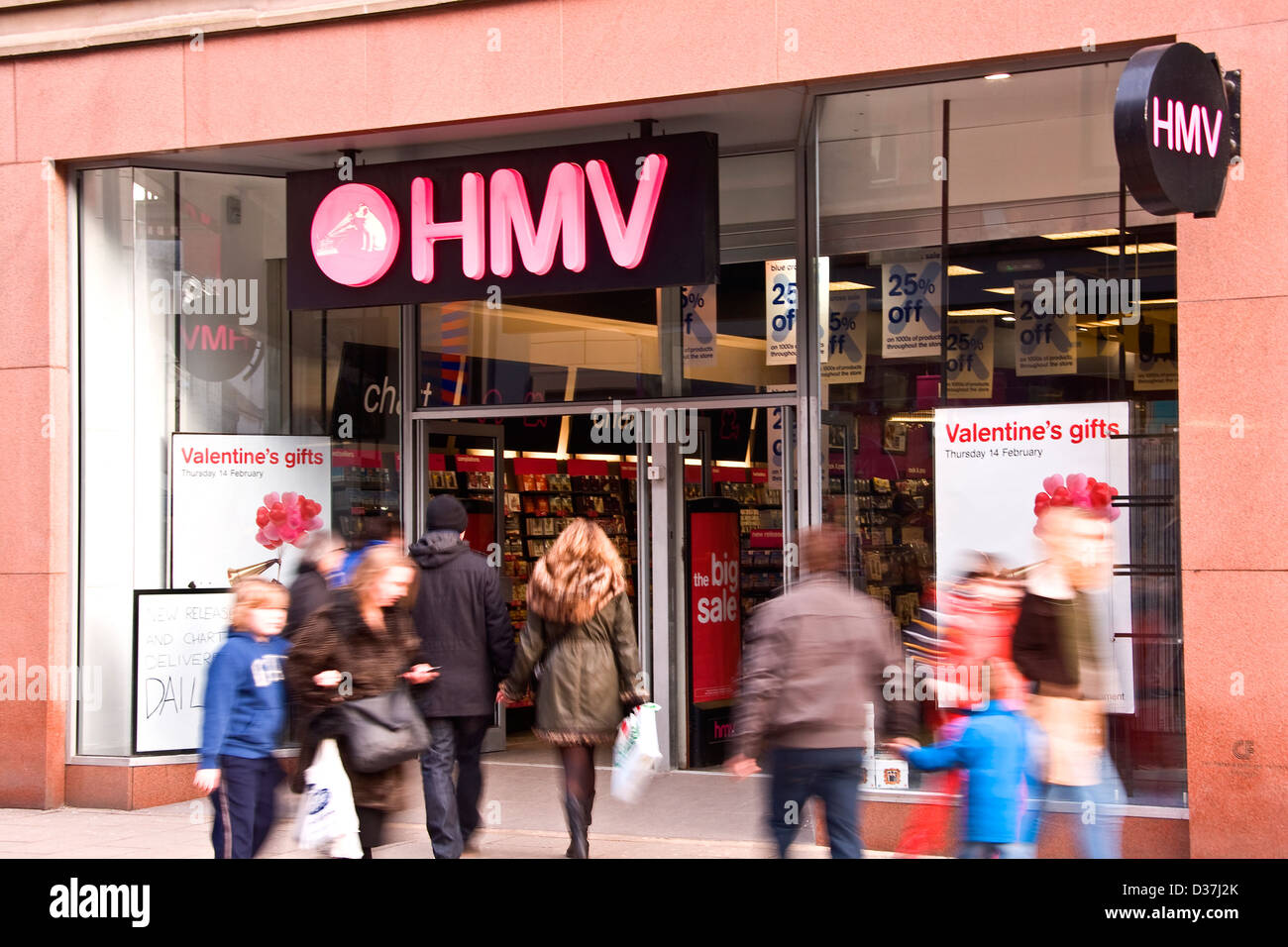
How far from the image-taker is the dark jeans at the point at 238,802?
555cm

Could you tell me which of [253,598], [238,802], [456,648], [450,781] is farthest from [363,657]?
[450,781]

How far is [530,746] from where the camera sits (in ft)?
35.7

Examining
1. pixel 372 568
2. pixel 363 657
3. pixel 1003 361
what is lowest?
pixel 363 657

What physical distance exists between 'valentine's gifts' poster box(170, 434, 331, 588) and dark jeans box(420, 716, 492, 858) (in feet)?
10.8

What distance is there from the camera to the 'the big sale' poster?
7.36m

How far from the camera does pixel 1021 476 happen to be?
761 cm

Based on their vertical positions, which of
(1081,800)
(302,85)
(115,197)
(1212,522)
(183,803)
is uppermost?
(302,85)

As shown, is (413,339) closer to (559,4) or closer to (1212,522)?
(559,4)

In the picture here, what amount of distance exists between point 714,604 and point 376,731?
182 inches

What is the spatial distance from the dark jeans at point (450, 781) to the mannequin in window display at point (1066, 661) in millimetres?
2859

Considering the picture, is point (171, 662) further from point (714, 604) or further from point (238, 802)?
point (238, 802)

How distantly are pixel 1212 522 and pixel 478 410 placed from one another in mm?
5349

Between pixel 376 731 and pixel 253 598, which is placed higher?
pixel 253 598
